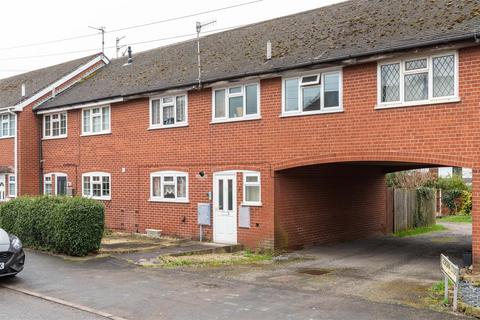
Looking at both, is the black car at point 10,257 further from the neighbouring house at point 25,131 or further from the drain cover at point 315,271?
the neighbouring house at point 25,131

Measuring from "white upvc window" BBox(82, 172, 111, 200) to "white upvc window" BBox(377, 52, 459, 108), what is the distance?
11729 mm

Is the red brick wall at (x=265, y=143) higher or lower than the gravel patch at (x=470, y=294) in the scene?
higher

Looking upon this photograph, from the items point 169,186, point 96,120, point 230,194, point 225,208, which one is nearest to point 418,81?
point 230,194

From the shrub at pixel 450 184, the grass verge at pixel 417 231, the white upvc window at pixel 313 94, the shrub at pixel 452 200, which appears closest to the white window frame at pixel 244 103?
the white upvc window at pixel 313 94

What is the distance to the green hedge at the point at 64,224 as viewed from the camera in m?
14.1

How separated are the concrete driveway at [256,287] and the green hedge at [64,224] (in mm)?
491

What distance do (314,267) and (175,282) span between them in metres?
3.76

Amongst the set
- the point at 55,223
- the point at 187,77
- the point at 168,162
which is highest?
the point at 187,77

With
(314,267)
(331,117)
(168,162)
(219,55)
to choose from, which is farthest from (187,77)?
(314,267)

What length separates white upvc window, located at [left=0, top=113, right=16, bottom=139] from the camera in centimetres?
2466

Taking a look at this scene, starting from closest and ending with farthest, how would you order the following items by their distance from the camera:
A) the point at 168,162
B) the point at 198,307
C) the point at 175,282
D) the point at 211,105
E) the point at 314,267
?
the point at 198,307, the point at 175,282, the point at 314,267, the point at 211,105, the point at 168,162

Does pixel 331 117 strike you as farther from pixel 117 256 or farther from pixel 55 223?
pixel 55 223

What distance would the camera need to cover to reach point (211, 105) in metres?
17.2

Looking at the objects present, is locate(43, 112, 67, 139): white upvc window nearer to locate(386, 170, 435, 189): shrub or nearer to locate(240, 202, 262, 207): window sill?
locate(240, 202, 262, 207): window sill
